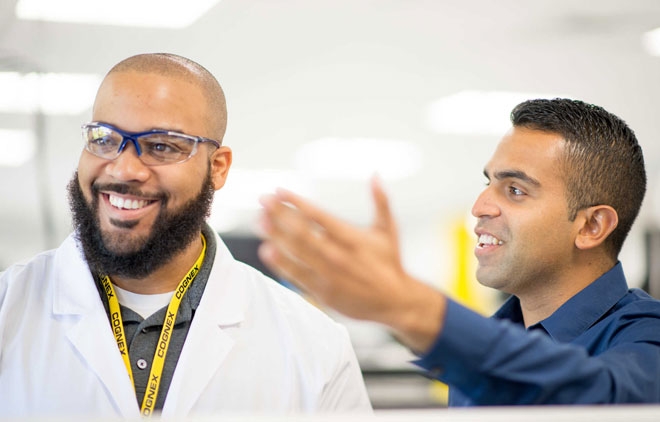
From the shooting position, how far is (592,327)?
146 centimetres

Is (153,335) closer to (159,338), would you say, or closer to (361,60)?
(159,338)

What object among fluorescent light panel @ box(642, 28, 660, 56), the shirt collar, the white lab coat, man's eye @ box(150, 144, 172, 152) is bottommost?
the white lab coat

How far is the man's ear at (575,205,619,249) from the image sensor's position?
157 centimetres

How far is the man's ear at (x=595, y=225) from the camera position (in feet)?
5.16

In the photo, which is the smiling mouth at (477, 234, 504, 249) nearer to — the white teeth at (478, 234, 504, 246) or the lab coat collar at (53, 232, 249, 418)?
the white teeth at (478, 234, 504, 246)

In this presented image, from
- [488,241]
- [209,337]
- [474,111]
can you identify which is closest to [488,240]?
[488,241]

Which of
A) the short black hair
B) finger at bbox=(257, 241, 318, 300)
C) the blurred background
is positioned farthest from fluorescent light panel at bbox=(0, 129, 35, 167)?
finger at bbox=(257, 241, 318, 300)

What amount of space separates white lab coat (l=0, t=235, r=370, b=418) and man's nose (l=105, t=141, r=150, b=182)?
28 cm

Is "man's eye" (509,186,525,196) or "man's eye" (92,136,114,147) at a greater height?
"man's eye" (92,136,114,147)

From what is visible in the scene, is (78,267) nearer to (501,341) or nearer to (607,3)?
(501,341)

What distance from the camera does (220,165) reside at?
184 centimetres

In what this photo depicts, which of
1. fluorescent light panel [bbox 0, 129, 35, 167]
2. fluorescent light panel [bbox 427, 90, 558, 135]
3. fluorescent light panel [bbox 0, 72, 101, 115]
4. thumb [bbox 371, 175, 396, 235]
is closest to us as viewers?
thumb [bbox 371, 175, 396, 235]

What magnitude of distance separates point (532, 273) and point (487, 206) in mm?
191

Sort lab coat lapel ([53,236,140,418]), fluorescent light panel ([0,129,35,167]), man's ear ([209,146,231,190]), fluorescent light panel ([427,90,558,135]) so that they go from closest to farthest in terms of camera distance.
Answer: lab coat lapel ([53,236,140,418]) → man's ear ([209,146,231,190]) → fluorescent light panel ([427,90,558,135]) → fluorescent light panel ([0,129,35,167])
